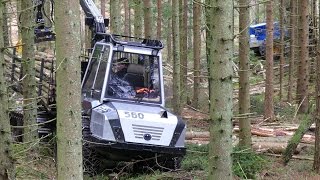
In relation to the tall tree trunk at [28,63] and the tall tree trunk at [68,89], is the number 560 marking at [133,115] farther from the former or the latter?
the tall tree trunk at [68,89]

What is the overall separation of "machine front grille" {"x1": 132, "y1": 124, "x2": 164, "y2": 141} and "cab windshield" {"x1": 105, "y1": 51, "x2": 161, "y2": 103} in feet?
3.25

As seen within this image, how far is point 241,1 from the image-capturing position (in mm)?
9602

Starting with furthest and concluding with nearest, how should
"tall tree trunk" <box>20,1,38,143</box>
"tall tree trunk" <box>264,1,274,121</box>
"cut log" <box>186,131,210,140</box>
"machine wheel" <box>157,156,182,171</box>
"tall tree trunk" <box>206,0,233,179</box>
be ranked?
1. "tall tree trunk" <box>264,1,274,121</box>
2. "cut log" <box>186,131,210,140</box>
3. "machine wheel" <box>157,156,182,171</box>
4. "tall tree trunk" <box>20,1,38,143</box>
5. "tall tree trunk" <box>206,0,233,179</box>

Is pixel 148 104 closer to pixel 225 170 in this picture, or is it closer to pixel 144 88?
pixel 144 88

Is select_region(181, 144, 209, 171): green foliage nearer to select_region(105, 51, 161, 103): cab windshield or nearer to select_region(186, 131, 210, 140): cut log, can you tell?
select_region(105, 51, 161, 103): cab windshield

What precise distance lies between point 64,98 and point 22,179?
3759 mm

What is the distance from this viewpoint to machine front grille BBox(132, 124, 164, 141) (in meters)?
9.23

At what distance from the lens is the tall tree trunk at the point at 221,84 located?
533 cm

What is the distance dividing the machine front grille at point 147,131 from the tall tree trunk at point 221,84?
152 inches

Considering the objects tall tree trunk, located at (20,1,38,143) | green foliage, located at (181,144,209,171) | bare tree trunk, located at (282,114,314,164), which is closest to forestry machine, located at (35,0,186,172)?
green foliage, located at (181,144,209,171)

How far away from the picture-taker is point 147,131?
9.30m

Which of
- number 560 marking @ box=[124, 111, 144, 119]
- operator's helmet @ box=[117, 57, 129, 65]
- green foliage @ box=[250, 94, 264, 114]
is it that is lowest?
green foliage @ box=[250, 94, 264, 114]

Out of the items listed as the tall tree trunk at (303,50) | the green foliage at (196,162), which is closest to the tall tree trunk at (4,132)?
the green foliage at (196,162)

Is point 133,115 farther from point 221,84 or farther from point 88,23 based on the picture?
point 88,23
